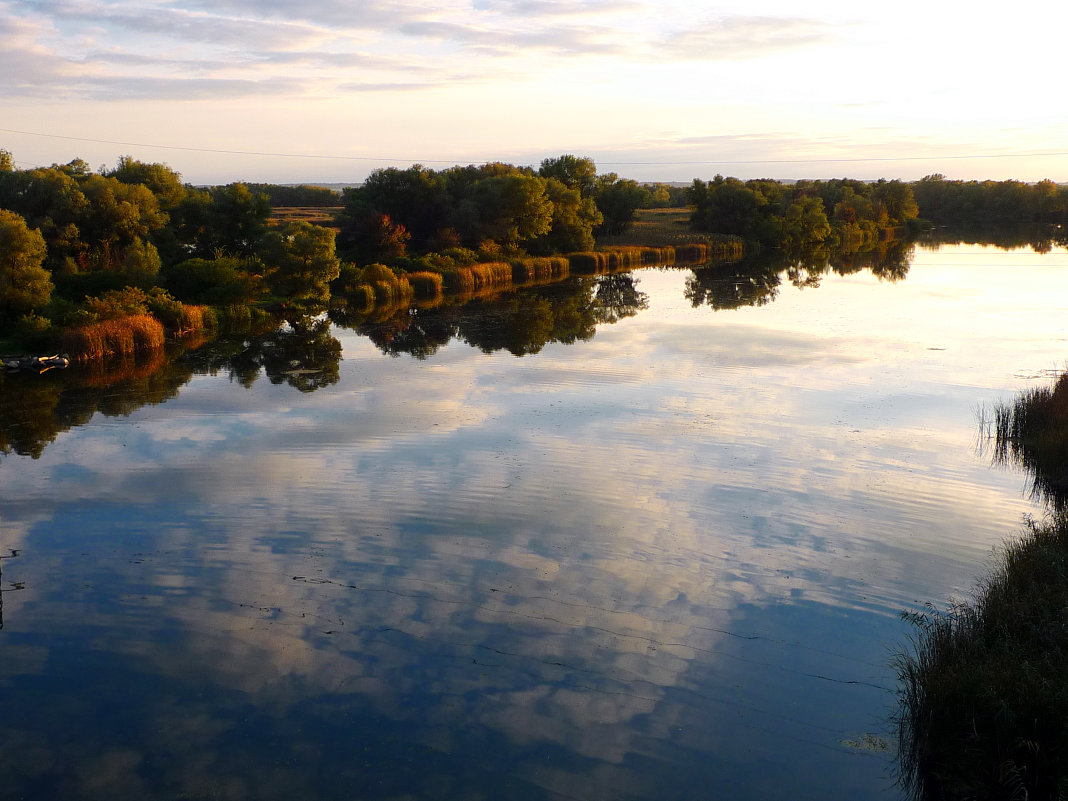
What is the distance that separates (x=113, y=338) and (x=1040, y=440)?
2389 cm

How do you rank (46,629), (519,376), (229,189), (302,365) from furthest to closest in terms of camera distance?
(229,189), (302,365), (519,376), (46,629)

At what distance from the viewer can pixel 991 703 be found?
709cm

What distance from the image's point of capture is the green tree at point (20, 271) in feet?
83.3

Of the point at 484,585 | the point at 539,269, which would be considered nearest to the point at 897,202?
the point at 539,269

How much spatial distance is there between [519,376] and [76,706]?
1626 cm

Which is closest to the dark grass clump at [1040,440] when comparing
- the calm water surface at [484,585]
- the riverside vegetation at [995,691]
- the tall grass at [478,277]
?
the calm water surface at [484,585]

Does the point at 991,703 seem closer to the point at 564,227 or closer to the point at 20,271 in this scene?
the point at 20,271

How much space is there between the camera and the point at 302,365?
25891 millimetres

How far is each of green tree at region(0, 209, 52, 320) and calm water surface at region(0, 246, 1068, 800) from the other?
6.79m

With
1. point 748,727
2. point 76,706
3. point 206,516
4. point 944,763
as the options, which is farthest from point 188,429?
point 944,763

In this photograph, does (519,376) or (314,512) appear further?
(519,376)

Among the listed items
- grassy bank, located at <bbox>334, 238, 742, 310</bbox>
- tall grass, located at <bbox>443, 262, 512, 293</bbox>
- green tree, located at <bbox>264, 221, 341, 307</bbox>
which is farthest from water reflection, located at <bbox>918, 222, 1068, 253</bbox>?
green tree, located at <bbox>264, 221, 341, 307</bbox>

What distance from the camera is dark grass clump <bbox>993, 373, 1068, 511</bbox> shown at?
14240mm

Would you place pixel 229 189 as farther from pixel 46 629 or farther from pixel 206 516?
pixel 46 629
